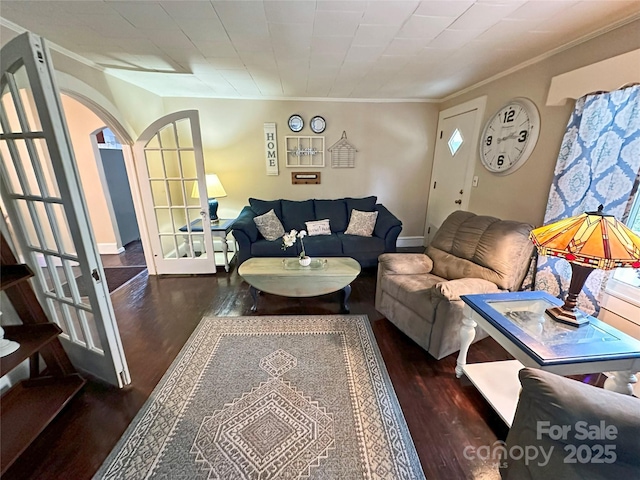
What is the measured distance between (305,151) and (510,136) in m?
2.68

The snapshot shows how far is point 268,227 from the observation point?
3596 mm

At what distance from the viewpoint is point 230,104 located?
3914mm

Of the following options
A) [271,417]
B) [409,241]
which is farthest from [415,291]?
[409,241]

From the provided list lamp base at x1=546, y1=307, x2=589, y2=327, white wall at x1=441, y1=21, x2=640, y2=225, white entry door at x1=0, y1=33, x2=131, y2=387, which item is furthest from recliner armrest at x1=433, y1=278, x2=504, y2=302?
white entry door at x1=0, y1=33, x2=131, y2=387

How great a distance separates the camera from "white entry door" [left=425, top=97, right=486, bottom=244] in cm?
328

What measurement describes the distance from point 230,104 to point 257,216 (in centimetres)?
178

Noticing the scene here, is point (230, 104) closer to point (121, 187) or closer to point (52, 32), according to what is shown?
point (52, 32)

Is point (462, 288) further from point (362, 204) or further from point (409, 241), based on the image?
point (409, 241)

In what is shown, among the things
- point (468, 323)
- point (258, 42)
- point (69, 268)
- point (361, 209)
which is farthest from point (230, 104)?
point (468, 323)

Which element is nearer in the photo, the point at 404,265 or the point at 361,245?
the point at 404,265

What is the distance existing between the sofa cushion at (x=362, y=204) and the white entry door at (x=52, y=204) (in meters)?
3.11

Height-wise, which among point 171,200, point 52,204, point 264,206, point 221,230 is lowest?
point 221,230

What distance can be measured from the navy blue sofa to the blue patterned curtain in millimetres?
1709

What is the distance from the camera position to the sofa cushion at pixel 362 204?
13.1ft
